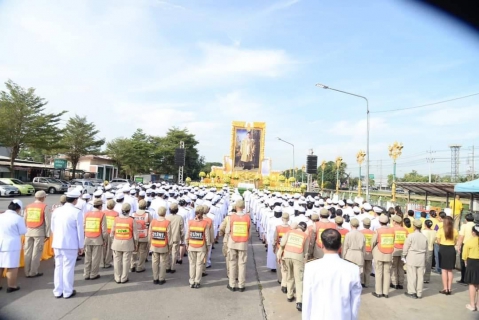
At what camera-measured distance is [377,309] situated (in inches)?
222

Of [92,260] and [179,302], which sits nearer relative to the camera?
[179,302]

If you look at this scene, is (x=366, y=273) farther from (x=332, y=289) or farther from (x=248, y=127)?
(x=248, y=127)

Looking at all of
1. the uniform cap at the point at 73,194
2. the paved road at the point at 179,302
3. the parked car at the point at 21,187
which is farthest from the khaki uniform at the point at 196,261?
the parked car at the point at 21,187

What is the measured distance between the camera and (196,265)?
20.7 ft

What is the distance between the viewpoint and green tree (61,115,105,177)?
35.0 meters

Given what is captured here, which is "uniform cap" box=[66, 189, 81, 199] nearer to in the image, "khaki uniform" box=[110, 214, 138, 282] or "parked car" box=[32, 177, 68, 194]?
"khaki uniform" box=[110, 214, 138, 282]

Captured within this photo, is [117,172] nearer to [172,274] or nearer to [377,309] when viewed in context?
[172,274]

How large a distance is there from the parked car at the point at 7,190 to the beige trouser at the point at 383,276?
2513cm

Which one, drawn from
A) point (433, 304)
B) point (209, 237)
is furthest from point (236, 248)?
point (433, 304)

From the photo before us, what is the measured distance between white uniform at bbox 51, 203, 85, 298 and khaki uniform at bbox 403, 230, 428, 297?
603cm

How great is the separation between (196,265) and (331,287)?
4076 millimetres

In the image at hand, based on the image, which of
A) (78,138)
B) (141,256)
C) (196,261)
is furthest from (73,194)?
(78,138)

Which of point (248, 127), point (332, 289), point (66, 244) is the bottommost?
point (66, 244)

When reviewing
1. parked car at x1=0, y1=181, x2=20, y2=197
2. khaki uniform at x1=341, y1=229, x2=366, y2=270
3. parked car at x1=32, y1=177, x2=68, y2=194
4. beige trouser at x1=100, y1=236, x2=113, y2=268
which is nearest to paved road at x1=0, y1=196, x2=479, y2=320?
beige trouser at x1=100, y1=236, x2=113, y2=268
